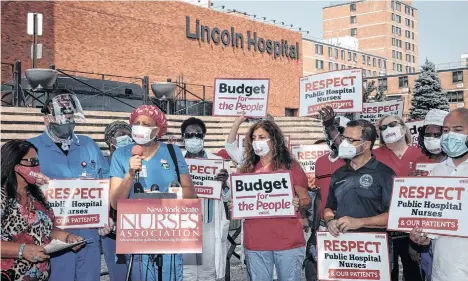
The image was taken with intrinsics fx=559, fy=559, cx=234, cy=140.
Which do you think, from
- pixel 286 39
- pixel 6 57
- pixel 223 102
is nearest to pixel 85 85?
pixel 6 57

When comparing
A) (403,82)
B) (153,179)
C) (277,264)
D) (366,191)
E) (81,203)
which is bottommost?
(277,264)

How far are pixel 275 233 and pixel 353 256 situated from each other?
2.50 feet

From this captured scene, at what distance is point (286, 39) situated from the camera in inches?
1768

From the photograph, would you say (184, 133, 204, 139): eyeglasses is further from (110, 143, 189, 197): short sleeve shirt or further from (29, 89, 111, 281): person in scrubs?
(110, 143, 189, 197): short sleeve shirt

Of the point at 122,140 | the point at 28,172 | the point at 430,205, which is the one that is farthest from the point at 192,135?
the point at 430,205

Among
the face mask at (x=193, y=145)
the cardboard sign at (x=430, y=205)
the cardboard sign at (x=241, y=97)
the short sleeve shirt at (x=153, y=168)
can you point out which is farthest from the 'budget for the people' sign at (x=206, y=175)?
the cardboard sign at (x=430, y=205)

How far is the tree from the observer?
172 feet

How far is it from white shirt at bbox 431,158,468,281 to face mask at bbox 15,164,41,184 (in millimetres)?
3318

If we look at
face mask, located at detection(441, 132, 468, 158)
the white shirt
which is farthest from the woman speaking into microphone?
face mask, located at detection(441, 132, 468, 158)

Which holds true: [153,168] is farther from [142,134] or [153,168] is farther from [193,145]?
[193,145]

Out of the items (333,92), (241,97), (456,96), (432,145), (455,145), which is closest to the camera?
(455,145)

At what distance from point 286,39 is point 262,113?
123ft

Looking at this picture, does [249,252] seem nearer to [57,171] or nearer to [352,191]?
[352,191]

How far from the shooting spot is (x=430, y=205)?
462 cm
